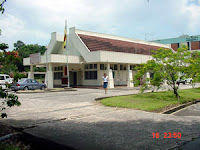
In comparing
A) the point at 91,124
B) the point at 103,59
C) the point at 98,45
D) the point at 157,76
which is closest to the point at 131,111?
the point at 91,124

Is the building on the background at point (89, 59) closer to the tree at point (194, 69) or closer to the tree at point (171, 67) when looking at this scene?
the tree at point (171, 67)

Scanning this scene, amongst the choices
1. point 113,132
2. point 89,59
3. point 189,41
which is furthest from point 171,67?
point 189,41

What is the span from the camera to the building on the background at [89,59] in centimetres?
2922

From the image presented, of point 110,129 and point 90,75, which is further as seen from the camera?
point 90,75

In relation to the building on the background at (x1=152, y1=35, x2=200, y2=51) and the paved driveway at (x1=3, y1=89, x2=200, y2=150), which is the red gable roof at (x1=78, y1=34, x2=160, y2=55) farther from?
the building on the background at (x1=152, y1=35, x2=200, y2=51)

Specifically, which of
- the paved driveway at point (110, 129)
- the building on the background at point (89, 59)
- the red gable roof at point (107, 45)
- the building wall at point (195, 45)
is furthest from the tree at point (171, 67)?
the building wall at point (195, 45)

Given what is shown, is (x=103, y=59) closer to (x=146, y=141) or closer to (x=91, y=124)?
(x=91, y=124)

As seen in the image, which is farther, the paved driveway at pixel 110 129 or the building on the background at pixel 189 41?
the building on the background at pixel 189 41

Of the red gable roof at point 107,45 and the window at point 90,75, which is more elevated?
the red gable roof at point 107,45

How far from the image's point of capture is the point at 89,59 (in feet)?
96.4

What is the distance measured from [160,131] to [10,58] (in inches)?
192
